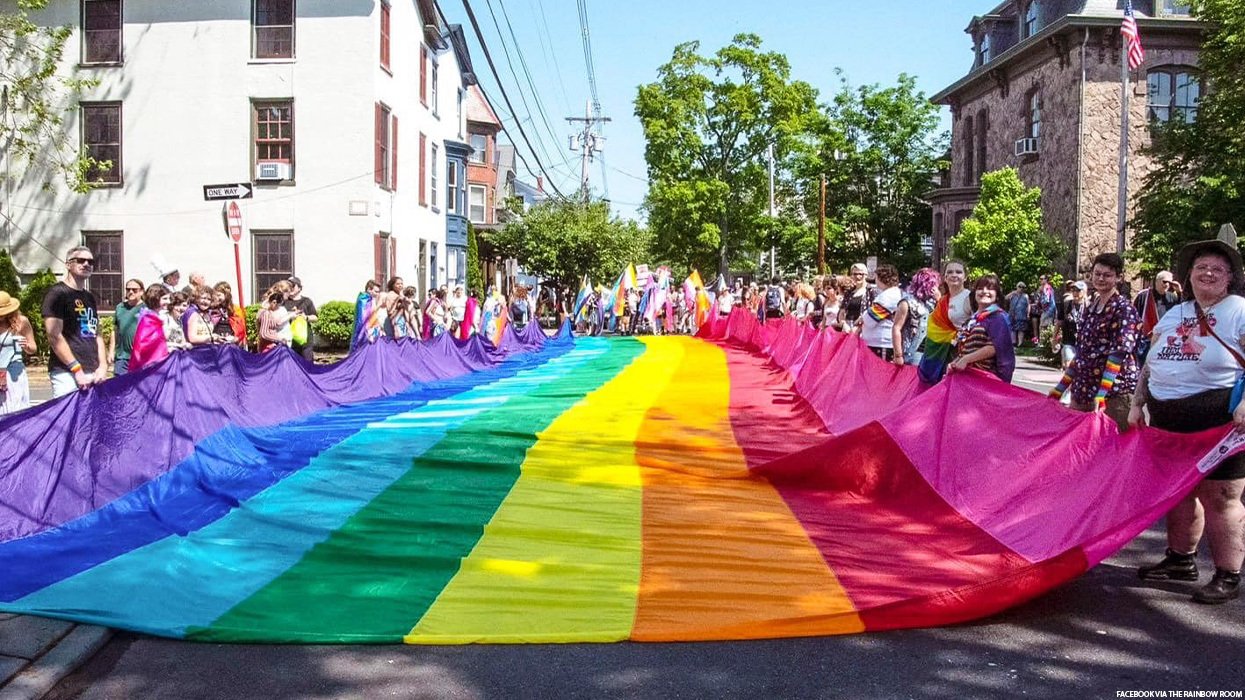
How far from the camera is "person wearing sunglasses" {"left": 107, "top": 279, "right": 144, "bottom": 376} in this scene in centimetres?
1109

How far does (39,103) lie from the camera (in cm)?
2569

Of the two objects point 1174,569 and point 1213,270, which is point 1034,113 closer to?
point 1213,270

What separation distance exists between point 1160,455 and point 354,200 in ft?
80.5

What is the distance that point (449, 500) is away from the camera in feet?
26.5

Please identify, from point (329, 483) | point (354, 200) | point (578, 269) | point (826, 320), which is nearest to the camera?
point (329, 483)

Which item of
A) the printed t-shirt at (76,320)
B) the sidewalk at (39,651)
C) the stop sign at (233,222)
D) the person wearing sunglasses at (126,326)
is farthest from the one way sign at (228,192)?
the sidewalk at (39,651)

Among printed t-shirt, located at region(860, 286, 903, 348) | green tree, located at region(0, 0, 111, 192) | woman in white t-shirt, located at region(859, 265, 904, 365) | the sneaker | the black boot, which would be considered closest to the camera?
the sneaker

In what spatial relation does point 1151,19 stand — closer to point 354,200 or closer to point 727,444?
point 354,200

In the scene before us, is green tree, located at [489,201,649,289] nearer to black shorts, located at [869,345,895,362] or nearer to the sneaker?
black shorts, located at [869,345,895,362]

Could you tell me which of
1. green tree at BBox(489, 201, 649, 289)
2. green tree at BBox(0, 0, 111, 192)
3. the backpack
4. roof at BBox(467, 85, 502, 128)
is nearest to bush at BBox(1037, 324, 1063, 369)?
the backpack

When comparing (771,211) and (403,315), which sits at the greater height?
(771,211)

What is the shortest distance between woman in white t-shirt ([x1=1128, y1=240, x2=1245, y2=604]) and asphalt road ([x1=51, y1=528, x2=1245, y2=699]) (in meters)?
0.56

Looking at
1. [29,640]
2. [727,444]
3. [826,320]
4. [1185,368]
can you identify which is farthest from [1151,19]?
[29,640]

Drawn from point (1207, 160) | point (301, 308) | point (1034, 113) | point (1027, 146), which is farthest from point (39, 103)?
point (1034, 113)
